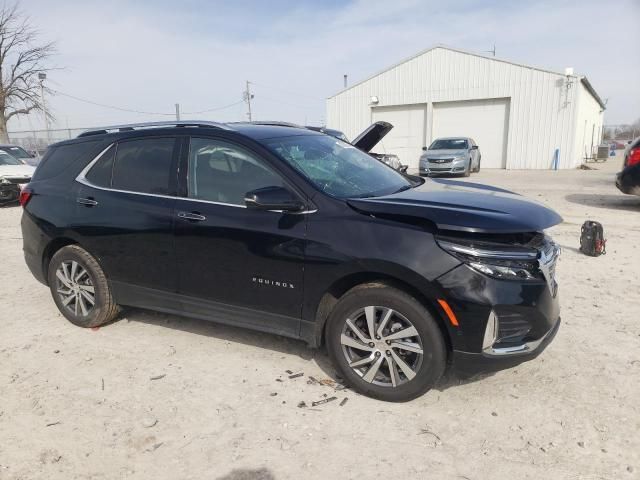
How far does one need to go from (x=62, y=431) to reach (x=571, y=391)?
3.21 meters

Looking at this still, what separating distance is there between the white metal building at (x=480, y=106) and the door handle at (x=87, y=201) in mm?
21576

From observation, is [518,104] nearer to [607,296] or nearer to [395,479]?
[607,296]

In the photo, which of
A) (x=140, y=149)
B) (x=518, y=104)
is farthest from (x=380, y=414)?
(x=518, y=104)

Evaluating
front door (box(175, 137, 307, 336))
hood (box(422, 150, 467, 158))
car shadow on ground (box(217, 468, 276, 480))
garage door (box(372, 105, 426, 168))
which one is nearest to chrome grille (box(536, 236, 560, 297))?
front door (box(175, 137, 307, 336))

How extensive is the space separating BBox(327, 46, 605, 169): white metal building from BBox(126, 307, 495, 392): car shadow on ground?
2114 centimetres

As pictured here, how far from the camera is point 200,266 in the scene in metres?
3.60

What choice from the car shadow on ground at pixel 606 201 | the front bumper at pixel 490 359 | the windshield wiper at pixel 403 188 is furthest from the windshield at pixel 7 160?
the car shadow on ground at pixel 606 201

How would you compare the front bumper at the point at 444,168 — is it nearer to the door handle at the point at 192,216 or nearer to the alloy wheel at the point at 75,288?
the alloy wheel at the point at 75,288

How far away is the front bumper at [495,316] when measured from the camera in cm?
276

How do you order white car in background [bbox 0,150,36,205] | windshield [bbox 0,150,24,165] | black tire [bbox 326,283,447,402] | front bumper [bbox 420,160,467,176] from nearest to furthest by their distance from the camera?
black tire [bbox 326,283,447,402], white car in background [bbox 0,150,36,205], windshield [bbox 0,150,24,165], front bumper [bbox 420,160,467,176]

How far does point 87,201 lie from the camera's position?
412 centimetres

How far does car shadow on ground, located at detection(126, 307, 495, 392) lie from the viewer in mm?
3367

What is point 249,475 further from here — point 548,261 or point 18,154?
point 18,154

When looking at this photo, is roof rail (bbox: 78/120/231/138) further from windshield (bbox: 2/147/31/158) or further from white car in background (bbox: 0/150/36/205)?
windshield (bbox: 2/147/31/158)
